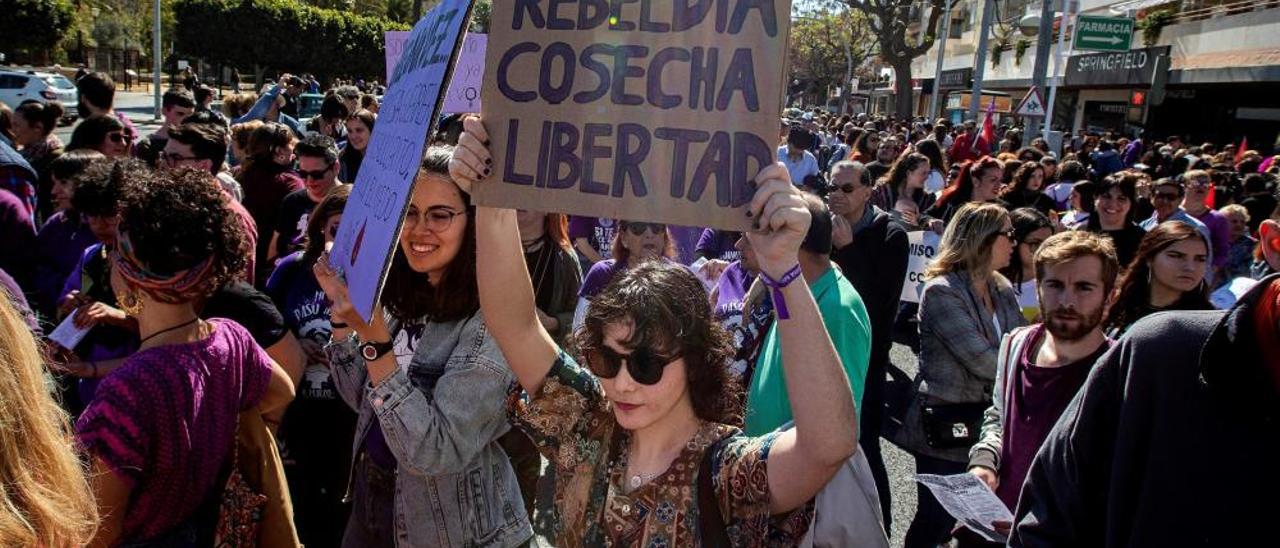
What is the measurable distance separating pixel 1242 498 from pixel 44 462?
1929 mm

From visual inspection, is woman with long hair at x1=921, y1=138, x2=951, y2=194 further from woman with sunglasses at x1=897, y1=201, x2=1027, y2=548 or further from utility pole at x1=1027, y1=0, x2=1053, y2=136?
utility pole at x1=1027, y1=0, x2=1053, y2=136

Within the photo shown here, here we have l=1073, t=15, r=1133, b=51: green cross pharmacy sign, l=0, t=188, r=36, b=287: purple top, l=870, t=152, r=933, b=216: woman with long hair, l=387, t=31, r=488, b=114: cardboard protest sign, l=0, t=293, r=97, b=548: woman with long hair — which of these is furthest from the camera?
l=1073, t=15, r=1133, b=51: green cross pharmacy sign

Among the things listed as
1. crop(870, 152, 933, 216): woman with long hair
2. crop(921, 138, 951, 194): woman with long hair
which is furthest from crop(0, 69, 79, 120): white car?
crop(870, 152, 933, 216): woman with long hair

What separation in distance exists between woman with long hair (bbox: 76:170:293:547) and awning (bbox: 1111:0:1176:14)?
28.9 metres

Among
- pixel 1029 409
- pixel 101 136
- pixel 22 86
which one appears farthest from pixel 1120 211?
pixel 22 86

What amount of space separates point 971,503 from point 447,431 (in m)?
1.41

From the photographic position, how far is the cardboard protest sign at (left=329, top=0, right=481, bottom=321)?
1756 millimetres

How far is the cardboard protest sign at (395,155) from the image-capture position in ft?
5.76

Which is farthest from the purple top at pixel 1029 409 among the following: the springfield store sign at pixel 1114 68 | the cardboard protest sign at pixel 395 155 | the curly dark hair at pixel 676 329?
the springfield store sign at pixel 1114 68

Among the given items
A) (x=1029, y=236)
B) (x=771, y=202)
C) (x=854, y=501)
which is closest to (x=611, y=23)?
(x=771, y=202)

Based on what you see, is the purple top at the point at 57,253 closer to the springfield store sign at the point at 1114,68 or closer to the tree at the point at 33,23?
the springfield store sign at the point at 1114,68

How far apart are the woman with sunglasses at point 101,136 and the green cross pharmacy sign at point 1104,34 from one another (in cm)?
1564

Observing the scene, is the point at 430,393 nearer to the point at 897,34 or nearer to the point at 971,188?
the point at 971,188

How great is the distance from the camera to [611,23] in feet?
6.30
